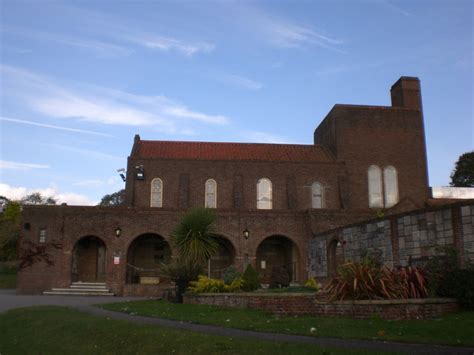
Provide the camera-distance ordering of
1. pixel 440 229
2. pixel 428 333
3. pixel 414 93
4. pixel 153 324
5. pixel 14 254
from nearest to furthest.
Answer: pixel 428 333, pixel 153 324, pixel 440 229, pixel 414 93, pixel 14 254

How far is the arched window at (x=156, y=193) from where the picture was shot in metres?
33.1

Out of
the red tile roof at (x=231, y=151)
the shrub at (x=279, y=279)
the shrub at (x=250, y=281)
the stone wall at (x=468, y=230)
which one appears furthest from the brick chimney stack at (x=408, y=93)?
the stone wall at (x=468, y=230)

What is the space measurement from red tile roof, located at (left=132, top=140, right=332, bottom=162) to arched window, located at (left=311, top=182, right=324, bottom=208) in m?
1.91

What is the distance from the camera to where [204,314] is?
12852 mm

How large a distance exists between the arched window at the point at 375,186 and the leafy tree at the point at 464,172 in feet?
92.1

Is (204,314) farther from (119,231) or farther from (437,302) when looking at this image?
(119,231)

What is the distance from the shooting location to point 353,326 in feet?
32.6

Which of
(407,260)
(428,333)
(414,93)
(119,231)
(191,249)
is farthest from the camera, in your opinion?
(414,93)

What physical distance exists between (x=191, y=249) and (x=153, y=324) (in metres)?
9.01

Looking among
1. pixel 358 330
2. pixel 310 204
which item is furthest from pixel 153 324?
pixel 310 204

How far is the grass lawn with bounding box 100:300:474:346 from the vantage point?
28.3 feet

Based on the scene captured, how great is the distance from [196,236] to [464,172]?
4744cm

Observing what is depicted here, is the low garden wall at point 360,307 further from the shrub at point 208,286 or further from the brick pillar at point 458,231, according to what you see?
the shrub at point 208,286

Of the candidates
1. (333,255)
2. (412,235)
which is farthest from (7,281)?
(412,235)
